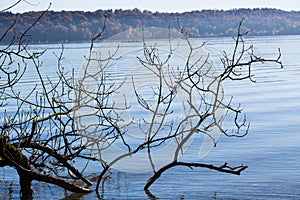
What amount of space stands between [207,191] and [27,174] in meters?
2.71

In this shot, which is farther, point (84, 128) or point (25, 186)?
point (84, 128)

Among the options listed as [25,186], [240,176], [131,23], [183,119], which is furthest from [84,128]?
[131,23]

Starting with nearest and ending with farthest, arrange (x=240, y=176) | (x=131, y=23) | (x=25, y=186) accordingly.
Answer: (x=25, y=186), (x=240, y=176), (x=131, y=23)

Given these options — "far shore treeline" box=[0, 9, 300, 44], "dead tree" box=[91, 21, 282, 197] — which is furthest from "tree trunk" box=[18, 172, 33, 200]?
"far shore treeline" box=[0, 9, 300, 44]

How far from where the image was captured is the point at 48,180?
8656 mm

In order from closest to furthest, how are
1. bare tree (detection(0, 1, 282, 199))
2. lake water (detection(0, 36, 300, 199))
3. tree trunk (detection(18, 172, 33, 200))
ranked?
bare tree (detection(0, 1, 282, 199)) < tree trunk (detection(18, 172, 33, 200)) < lake water (detection(0, 36, 300, 199))

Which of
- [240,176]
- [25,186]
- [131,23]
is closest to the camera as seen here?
[25,186]

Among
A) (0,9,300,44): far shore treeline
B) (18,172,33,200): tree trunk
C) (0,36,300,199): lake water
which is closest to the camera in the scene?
(18,172,33,200): tree trunk

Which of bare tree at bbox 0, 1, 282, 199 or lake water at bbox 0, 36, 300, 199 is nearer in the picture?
bare tree at bbox 0, 1, 282, 199

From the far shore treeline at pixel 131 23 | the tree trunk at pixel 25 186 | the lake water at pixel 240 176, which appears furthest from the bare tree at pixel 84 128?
the far shore treeline at pixel 131 23

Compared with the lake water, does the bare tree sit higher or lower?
higher

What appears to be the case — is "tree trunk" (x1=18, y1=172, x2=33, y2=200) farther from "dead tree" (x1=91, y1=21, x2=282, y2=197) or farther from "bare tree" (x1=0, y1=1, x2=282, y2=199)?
"dead tree" (x1=91, y1=21, x2=282, y2=197)

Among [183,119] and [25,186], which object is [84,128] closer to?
[25,186]

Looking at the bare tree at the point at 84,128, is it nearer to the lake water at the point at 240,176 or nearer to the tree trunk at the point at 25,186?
the tree trunk at the point at 25,186
